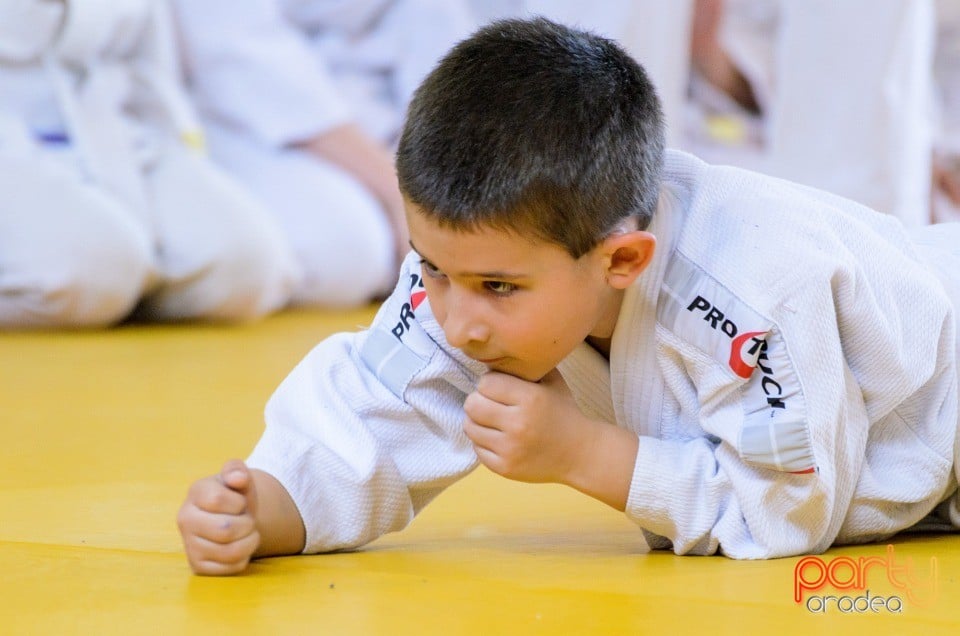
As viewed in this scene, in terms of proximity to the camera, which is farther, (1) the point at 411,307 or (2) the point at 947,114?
(2) the point at 947,114

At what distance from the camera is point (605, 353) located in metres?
1.36

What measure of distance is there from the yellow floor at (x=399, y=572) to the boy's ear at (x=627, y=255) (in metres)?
0.26

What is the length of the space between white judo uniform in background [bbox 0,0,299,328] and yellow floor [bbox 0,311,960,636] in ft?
3.90

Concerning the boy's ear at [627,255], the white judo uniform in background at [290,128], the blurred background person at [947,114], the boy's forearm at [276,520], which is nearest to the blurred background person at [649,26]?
the white judo uniform in background at [290,128]

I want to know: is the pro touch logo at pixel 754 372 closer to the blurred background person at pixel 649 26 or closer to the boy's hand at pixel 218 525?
the boy's hand at pixel 218 525

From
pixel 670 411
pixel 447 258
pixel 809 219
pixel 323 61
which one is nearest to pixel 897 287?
pixel 809 219

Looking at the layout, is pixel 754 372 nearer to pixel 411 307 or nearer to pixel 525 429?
pixel 525 429

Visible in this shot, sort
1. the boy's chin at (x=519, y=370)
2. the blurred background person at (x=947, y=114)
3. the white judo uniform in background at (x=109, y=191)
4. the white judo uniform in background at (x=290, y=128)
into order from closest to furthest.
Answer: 1. the boy's chin at (x=519, y=370)
2. the white judo uniform in background at (x=109, y=191)
3. the white judo uniform in background at (x=290, y=128)
4. the blurred background person at (x=947, y=114)

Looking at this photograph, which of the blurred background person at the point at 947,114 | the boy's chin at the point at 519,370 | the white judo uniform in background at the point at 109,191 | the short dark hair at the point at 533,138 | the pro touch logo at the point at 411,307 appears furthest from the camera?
the blurred background person at the point at 947,114

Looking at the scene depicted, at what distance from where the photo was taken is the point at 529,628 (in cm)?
96

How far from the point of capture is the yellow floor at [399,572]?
38.9 inches

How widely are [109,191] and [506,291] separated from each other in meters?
2.23

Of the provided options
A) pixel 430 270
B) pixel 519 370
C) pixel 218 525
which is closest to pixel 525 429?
pixel 519 370

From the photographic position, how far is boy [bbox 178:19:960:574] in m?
1.14
